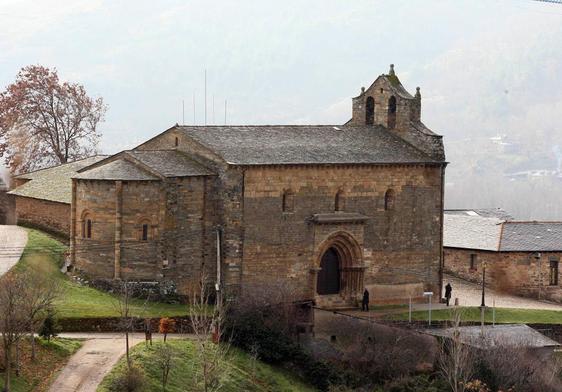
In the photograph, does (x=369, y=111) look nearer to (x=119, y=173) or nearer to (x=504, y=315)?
(x=504, y=315)

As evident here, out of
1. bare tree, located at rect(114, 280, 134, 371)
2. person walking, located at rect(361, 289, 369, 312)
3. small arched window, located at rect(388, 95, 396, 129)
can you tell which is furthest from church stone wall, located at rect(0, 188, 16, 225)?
small arched window, located at rect(388, 95, 396, 129)

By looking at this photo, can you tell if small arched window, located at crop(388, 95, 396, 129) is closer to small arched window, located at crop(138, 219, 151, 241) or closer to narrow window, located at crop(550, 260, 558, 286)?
narrow window, located at crop(550, 260, 558, 286)

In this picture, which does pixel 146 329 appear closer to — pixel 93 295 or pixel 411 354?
pixel 93 295

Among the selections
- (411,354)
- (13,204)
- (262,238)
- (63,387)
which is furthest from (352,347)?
(13,204)

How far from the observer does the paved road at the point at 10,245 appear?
51.2 m

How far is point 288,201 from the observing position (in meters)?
53.5

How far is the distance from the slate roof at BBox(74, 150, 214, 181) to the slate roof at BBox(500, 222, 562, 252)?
19651 mm

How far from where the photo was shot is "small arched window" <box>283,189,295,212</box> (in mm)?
53406

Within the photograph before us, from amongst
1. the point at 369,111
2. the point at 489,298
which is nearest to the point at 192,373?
the point at 369,111

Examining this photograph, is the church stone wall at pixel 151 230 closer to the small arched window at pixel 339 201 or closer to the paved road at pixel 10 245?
the paved road at pixel 10 245

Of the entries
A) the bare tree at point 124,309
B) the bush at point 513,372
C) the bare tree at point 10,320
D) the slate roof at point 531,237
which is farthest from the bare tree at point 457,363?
the slate roof at point 531,237

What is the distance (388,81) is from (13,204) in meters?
21.9

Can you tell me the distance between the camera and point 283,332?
4809 centimetres

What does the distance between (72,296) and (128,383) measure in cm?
1208
